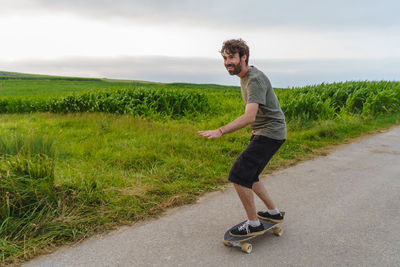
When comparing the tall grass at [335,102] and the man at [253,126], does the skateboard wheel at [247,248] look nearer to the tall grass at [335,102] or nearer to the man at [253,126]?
the man at [253,126]

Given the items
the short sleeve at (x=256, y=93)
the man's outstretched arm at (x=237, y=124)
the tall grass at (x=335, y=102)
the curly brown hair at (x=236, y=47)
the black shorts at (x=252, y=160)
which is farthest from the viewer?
the tall grass at (x=335, y=102)

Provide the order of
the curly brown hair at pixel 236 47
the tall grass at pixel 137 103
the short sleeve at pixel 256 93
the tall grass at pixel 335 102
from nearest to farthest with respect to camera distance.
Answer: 1. the short sleeve at pixel 256 93
2. the curly brown hair at pixel 236 47
3. the tall grass at pixel 335 102
4. the tall grass at pixel 137 103

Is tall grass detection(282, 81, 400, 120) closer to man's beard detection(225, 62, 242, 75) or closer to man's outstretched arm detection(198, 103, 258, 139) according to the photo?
man's beard detection(225, 62, 242, 75)

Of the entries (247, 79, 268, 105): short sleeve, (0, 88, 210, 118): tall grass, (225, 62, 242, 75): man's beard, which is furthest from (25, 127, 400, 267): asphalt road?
(0, 88, 210, 118): tall grass

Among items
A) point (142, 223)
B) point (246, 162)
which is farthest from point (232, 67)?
point (142, 223)

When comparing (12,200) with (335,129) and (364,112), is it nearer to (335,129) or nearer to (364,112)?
(335,129)

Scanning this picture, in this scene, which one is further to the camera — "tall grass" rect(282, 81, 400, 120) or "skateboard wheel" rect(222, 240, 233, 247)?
"tall grass" rect(282, 81, 400, 120)

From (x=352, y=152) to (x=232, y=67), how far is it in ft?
17.2

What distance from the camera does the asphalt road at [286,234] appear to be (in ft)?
9.51

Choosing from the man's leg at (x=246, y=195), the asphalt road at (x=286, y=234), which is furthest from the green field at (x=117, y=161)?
the man's leg at (x=246, y=195)

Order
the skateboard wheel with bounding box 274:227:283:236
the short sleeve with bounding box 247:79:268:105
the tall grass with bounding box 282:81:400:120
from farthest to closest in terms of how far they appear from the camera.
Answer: the tall grass with bounding box 282:81:400:120 < the skateboard wheel with bounding box 274:227:283:236 < the short sleeve with bounding box 247:79:268:105

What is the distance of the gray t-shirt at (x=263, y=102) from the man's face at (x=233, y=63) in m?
0.11

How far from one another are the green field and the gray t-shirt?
164 centimetres

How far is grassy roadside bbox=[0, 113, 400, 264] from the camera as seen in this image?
3.44 metres
